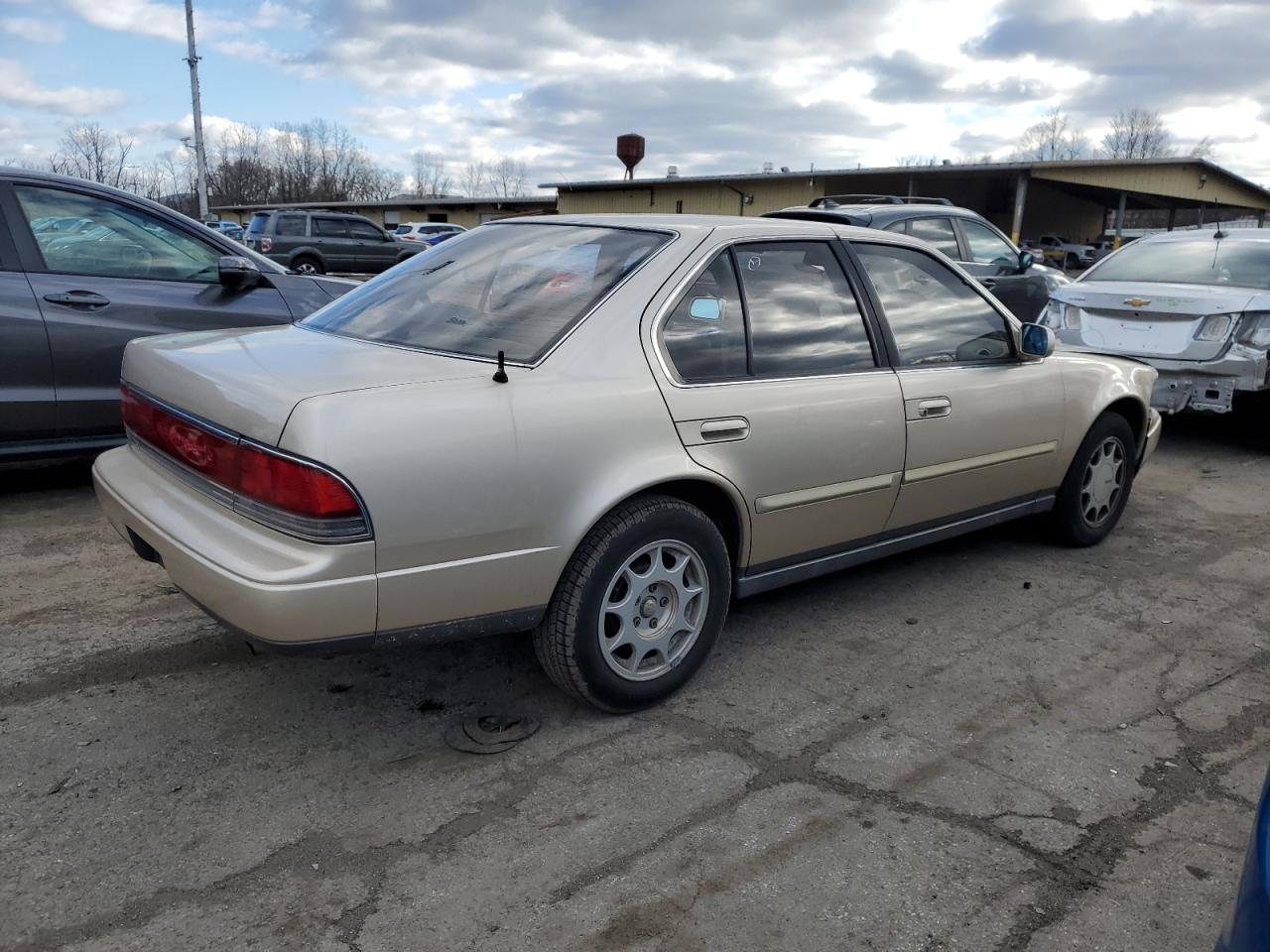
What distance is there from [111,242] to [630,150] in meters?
33.7

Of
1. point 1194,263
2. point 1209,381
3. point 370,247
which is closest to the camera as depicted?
point 1209,381

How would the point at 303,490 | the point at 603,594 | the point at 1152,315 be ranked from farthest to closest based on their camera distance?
the point at 1152,315, the point at 603,594, the point at 303,490

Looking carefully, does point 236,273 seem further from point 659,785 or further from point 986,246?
point 986,246

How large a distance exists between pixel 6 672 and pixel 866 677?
297cm

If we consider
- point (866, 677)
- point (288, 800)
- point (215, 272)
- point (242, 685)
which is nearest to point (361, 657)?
point (242, 685)

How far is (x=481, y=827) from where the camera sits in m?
2.63

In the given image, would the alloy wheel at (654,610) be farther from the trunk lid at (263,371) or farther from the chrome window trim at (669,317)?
the trunk lid at (263,371)

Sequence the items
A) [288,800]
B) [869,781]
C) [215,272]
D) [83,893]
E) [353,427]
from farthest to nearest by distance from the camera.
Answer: [215,272] < [869,781] < [288,800] < [353,427] < [83,893]

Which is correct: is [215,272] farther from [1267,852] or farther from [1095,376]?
[1267,852]

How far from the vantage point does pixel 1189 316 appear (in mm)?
7023

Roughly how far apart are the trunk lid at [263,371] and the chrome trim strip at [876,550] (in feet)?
4.28

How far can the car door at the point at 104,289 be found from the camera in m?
5.03

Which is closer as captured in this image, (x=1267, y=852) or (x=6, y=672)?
(x=1267, y=852)

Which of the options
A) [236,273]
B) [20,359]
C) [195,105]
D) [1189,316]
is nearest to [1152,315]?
[1189,316]
